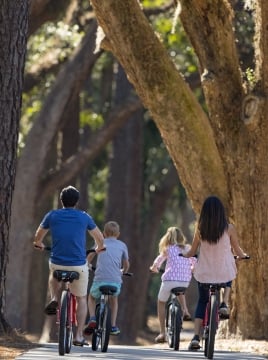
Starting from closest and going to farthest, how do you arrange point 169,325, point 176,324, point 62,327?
point 62,327, point 176,324, point 169,325

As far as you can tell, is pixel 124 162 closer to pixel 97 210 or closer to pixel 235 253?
pixel 97 210

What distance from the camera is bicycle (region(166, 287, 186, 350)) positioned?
15.5 meters

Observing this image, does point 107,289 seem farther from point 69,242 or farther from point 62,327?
point 62,327

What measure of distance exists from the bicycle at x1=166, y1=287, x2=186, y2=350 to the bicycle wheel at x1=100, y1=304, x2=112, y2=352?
113 centimetres

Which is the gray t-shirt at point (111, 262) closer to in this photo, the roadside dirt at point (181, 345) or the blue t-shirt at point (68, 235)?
the roadside dirt at point (181, 345)

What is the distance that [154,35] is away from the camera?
708 inches

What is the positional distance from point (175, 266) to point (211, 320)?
258 cm

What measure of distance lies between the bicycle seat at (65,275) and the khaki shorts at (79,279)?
7 cm

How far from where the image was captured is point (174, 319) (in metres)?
15.5

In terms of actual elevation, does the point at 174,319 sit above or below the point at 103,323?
above

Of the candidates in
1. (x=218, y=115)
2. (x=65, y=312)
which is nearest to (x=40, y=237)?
(x=65, y=312)

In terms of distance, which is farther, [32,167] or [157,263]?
[32,167]

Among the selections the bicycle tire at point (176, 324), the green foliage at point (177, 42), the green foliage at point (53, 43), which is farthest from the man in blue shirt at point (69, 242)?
the green foliage at point (177, 42)

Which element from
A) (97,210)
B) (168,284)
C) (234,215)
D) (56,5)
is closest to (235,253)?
(168,284)
